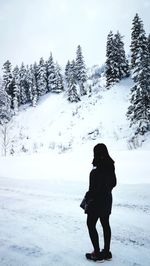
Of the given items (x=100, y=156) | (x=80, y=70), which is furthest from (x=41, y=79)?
(x=100, y=156)

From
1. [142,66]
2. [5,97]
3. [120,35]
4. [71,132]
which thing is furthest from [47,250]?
[120,35]

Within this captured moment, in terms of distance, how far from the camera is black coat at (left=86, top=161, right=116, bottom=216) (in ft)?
14.8

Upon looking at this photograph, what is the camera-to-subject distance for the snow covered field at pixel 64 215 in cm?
498

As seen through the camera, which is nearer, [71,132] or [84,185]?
[84,185]

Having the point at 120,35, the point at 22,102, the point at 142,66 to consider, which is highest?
the point at 120,35

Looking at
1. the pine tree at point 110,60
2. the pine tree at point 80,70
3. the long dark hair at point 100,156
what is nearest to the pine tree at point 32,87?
the pine tree at point 80,70

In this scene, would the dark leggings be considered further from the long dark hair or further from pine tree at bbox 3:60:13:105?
pine tree at bbox 3:60:13:105

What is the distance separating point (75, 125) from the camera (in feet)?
127

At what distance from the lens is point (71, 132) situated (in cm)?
3619

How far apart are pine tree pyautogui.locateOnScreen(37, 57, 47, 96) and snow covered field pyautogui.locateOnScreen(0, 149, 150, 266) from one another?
2405 inches

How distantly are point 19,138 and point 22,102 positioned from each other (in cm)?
3322

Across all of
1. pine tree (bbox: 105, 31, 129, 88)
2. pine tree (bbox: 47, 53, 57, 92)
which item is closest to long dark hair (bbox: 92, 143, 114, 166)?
pine tree (bbox: 105, 31, 129, 88)

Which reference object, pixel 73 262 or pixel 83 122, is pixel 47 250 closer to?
pixel 73 262

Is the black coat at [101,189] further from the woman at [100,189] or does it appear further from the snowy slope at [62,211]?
the snowy slope at [62,211]
